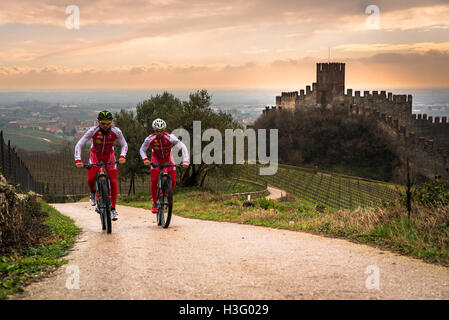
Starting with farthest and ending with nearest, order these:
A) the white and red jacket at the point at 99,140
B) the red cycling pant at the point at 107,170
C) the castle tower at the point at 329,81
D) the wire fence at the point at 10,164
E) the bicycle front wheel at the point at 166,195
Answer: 1. the castle tower at the point at 329,81
2. the wire fence at the point at 10,164
3. the bicycle front wheel at the point at 166,195
4. the red cycling pant at the point at 107,170
5. the white and red jacket at the point at 99,140

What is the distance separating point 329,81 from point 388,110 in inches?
487

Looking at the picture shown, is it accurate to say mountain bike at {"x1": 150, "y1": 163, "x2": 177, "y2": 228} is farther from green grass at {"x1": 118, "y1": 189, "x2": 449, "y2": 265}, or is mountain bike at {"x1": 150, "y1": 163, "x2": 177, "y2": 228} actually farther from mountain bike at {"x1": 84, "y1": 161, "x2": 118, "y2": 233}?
green grass at {"x1": 118, "y1": 189, "x2": 449, "y2": 265}

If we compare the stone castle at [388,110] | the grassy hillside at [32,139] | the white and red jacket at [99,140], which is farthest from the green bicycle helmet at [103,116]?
the grassy hillside at [32,139]

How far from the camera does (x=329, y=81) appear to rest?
86625 mm

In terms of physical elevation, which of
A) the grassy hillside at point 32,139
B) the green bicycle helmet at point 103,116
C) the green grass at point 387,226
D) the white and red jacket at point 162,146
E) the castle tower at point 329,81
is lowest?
the grassy hillside at point 32,139

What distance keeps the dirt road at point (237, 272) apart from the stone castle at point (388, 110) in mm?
61915

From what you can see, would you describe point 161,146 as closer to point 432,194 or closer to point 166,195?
point 166,195

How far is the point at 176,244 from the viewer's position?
746cm

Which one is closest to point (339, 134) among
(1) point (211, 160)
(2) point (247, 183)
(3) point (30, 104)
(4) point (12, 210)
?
(2) point (247, 183)

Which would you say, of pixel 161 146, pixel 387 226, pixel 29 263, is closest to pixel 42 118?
pixel 161 146

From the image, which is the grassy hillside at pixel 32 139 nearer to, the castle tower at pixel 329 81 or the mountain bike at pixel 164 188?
the castle tower at pixel 329 81

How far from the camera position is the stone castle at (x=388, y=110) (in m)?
64.8

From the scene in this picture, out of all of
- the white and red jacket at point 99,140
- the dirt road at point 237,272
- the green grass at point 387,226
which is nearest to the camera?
the dirt road at point 237,272
